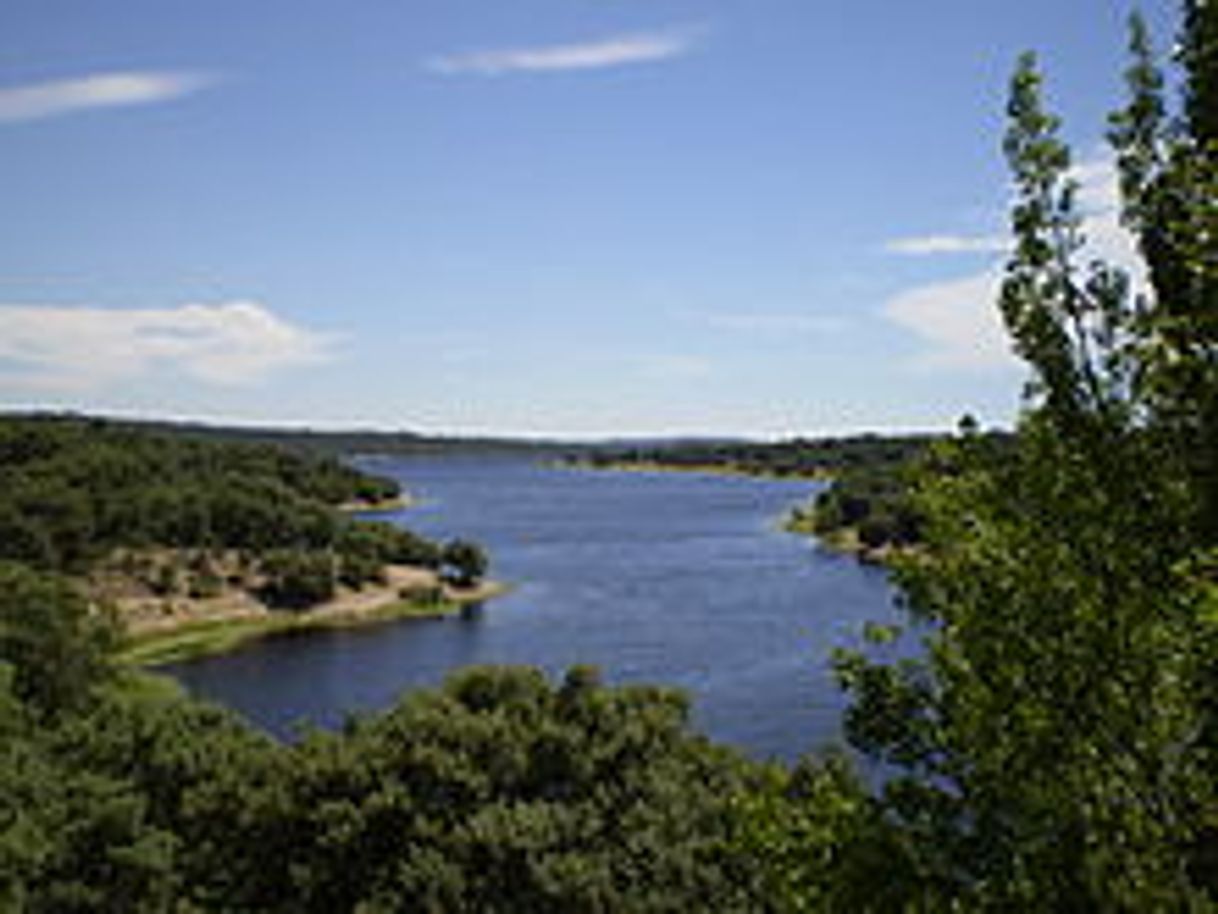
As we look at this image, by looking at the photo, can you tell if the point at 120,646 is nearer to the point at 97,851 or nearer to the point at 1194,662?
the point at 97,851

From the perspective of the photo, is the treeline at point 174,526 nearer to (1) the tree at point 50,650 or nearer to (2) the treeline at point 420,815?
(1) the tree at point 50,650

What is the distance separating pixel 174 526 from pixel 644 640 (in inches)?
1585

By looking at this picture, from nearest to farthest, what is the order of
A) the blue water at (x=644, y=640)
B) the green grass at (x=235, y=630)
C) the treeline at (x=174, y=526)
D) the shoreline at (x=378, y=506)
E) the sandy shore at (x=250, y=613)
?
the blue water at (x=644, y=640)
the green grass at (x=235, y=630)
the sandy shore at (x=250, y=613)
the treeline at (x=174, y=526)
the shoreline at (x=378, y=506)

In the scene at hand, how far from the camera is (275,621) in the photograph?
7462 cm

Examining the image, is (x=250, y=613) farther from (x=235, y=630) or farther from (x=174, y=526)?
(x=174, y=526)

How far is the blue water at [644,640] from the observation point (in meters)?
48.8

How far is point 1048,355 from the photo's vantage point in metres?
6.86

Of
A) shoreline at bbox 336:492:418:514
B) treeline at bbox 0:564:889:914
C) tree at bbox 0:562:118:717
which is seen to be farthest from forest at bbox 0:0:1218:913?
shoreline at bbox 336:492:418:514

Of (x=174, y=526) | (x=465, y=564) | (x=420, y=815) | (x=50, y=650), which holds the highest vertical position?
(x=420, y=815)

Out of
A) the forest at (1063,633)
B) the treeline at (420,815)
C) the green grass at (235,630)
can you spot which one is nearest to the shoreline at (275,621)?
the green grass at (235,630)

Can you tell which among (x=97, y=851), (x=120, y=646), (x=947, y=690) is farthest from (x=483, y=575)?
(x=947, y=690)

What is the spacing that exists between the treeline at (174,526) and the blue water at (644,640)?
892 centimetres

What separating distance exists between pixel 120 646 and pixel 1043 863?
45.5 metres

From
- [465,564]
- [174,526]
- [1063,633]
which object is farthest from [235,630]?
[1063,633]
